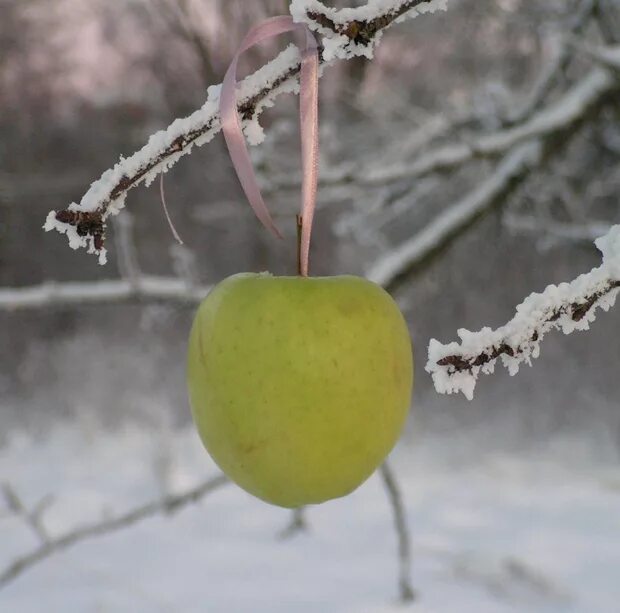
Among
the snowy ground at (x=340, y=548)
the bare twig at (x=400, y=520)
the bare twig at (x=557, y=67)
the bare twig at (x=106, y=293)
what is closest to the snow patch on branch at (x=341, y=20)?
the bare twig at (x=400, y=520)

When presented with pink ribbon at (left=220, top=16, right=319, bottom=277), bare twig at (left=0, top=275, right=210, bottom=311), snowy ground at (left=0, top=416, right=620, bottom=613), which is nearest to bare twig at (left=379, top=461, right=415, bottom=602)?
bare twig at (left=0, top=275, right=210, bottom=311)

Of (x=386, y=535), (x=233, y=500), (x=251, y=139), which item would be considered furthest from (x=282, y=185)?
(x=233, y=500)

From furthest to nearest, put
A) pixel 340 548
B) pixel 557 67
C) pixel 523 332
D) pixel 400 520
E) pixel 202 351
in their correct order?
pixel 340 548 < pixel 557 67 < pixel 400 520 < pixel 202 351 < pixel 523 332

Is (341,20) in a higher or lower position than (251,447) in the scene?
higher

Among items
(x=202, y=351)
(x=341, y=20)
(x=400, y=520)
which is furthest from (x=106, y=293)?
(x=341, y=20)

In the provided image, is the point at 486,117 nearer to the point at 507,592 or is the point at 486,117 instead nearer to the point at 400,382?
the point at 507,592

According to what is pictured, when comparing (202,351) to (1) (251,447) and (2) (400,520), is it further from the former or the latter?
(2) (400,520)
